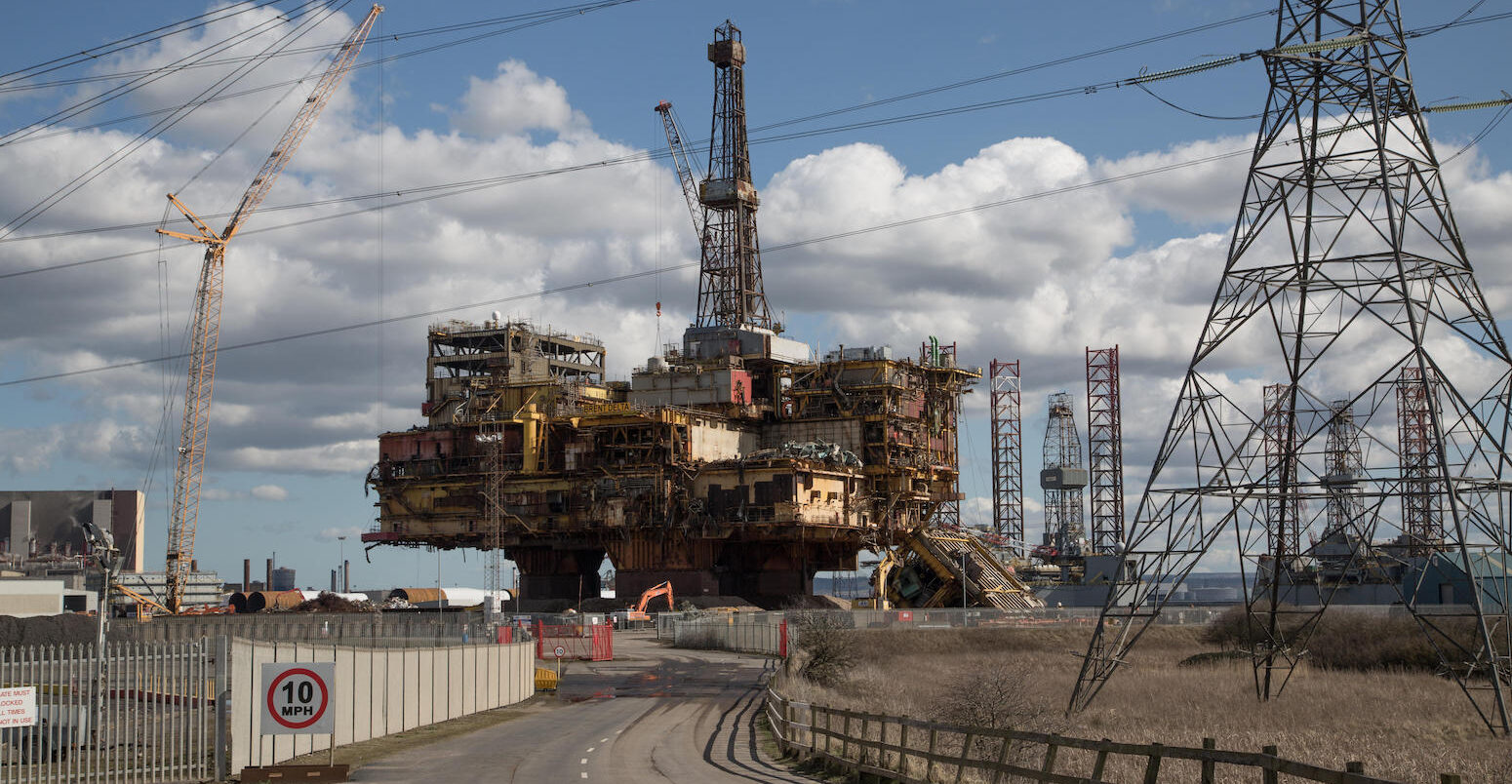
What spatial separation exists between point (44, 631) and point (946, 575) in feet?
214

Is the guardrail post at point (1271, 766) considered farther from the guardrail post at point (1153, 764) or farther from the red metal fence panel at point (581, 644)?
the red metal fence panel at point (581, 644)

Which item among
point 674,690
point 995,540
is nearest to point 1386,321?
point 674,690

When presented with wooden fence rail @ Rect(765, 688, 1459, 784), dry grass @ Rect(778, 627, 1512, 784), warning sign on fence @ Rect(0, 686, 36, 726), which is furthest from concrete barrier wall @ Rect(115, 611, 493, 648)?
warning sign on fence @ Rect(0, 686, 36, 726)

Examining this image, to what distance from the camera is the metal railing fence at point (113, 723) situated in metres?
25.7

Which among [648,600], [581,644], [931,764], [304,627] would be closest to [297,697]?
[931,764]

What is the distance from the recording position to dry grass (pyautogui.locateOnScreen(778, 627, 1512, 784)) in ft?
102

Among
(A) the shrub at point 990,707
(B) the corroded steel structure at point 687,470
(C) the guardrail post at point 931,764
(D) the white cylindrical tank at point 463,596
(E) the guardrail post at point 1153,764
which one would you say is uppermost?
(B) the corroded steel structure at point 687,470

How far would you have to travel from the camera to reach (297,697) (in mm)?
26016

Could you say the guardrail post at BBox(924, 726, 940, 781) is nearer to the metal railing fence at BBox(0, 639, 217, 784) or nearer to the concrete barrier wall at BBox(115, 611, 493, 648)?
the metal railing fence at BBox(0, 639, 217, 784)

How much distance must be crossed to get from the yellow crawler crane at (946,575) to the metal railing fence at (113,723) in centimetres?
8002

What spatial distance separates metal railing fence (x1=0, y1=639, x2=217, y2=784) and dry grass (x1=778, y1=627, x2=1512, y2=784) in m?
18.5

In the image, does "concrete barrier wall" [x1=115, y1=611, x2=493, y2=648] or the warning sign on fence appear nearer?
the warning sign on fence

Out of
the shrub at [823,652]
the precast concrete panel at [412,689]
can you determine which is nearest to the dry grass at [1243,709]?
the shrub at [823,652]

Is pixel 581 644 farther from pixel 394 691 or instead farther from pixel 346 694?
pixel 346 694
